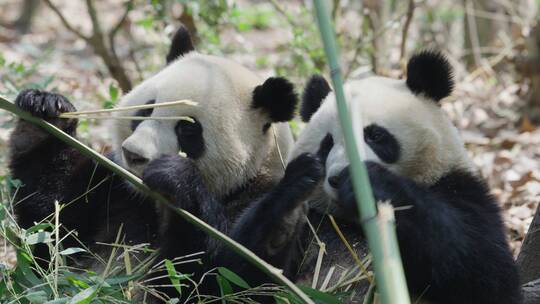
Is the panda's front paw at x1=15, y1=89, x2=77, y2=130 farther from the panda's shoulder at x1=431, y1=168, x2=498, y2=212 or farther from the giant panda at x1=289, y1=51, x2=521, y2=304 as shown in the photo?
the panda's shoulder at x1=431, y1=168, x2=498, y2=212

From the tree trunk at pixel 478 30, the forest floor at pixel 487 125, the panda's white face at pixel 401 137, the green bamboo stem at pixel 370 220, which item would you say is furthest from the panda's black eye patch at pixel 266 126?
the tree trunk at pixel 478 30

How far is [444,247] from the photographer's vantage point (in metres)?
3.38

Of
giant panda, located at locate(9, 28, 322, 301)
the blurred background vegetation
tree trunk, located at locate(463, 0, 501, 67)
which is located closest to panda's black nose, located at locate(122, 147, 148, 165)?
giant panda, located at locate(9, 28, 322, 301)

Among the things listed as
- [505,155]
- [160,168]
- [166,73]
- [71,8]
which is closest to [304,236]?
[160,168]

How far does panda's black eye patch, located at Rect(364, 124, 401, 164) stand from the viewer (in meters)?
3.90

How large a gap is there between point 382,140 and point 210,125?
37.0 inches

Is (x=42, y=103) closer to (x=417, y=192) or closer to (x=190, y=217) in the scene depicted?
(x=190, y=217)

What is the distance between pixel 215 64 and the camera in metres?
4.46

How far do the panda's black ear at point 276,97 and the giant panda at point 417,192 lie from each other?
15 cm

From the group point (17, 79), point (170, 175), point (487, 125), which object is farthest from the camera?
Result: point (487, 125)

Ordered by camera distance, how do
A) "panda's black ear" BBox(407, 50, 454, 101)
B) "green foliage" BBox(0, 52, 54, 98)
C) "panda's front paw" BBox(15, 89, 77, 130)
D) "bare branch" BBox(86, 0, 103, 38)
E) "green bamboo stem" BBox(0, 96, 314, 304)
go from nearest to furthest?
"green bamboo stem" BBox(0, 96, 314, 304), "panda's front paw" BBox(15, 89, 77, 130), "panda's black ear" BBox(407, 50, 454, 101), "green foliage" BBox(0, 52, 54, 98), "bare branch" BBox(86, 0, 103, 38)

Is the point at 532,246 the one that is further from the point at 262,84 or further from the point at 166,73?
the point at 166,73

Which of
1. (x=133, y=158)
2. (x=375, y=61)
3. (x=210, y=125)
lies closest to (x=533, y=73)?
(x=375, y=61)

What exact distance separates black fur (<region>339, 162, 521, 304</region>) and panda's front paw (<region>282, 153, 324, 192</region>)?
0.15 meters
